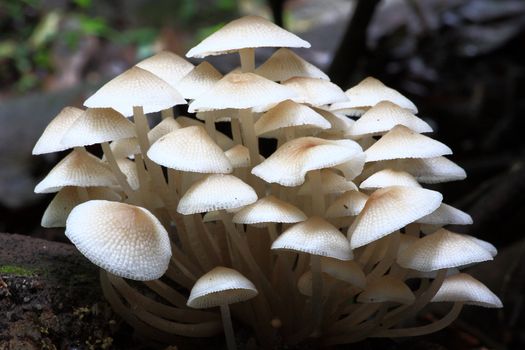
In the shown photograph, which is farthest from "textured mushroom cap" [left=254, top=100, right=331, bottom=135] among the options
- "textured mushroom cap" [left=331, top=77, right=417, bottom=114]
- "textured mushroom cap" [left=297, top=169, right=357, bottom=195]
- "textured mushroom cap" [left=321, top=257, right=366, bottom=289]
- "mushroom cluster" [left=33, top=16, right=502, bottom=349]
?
"textured mushroom cap" [left=321, top=257, right=366, bottom=289]

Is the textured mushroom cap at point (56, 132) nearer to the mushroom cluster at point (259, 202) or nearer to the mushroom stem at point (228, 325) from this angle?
the mushroom cluster at point (259, 202)

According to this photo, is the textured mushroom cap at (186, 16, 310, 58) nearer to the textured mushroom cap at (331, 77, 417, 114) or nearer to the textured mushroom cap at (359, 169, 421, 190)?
the textured mushroom cap at (331, 77, 417, 114)

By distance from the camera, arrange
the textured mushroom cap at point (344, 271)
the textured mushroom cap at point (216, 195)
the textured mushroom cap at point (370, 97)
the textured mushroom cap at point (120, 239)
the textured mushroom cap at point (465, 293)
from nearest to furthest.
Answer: the textured mushroom cap at point (120, 239), the textured mushroom cap at point (216, 195), the textured mushroom cap at point (344, 271), the textured mushroom cap at point (465, 293), the textured mushroom cap at point (370, 97)

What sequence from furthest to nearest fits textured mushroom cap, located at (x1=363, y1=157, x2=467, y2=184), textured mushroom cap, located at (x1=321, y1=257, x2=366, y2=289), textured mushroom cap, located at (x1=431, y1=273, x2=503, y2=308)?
textured mushroom cap, located at (x1=363, y1=157, x2=467, y2=184) → textured mushroom cap, located at (x1=431, y1=273, x2=503, y2=308) → textured mushroom cap, located at (x1=321, y1=257, x2=366, y2=289)

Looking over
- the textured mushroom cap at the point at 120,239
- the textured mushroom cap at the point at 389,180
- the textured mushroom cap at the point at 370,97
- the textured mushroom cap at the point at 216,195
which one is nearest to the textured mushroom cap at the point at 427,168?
the textured mushroom cap at the point at 389,180

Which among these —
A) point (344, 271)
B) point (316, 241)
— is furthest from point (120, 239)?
point (344, 271)

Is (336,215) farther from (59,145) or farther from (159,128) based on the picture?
(59,145)
